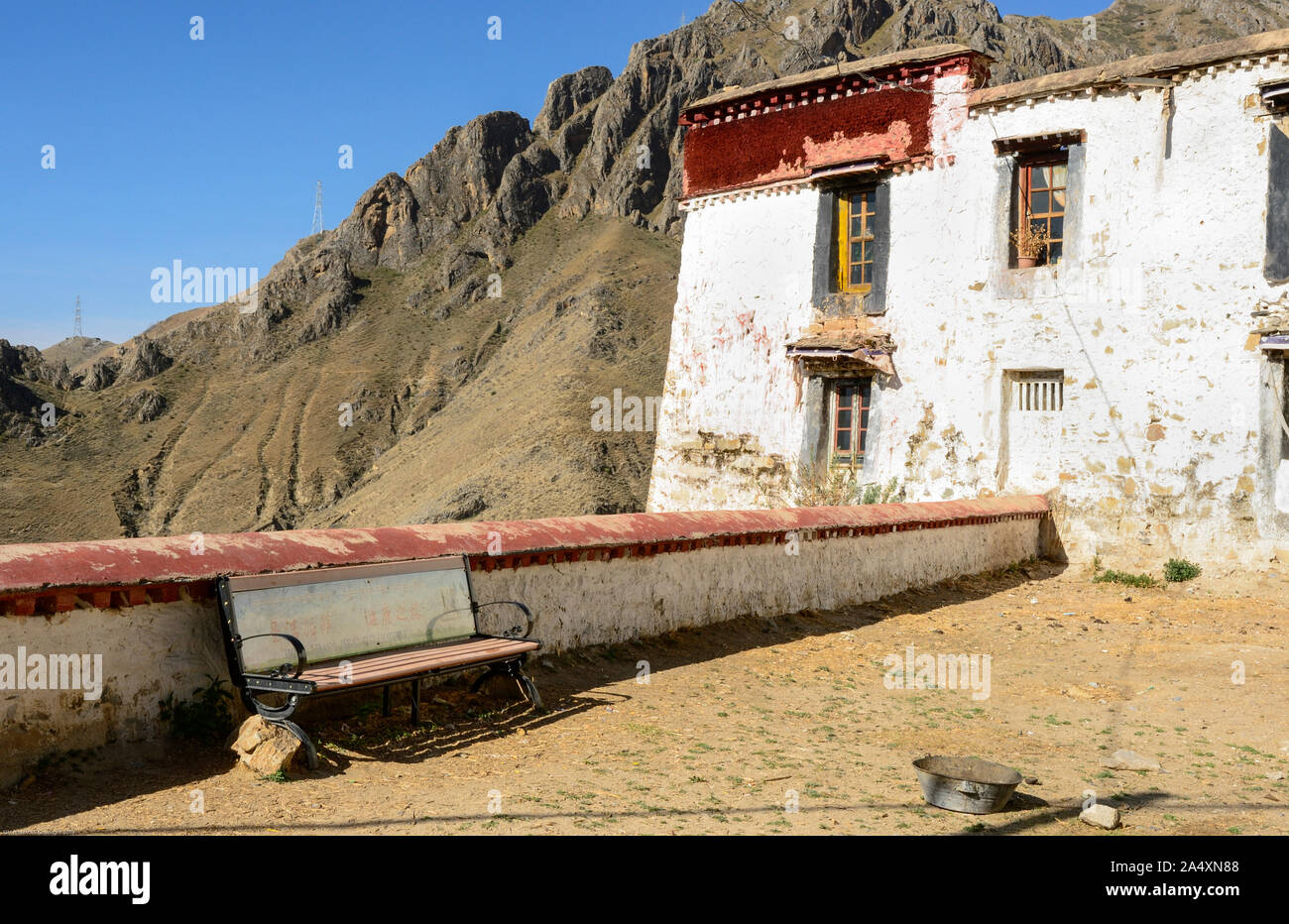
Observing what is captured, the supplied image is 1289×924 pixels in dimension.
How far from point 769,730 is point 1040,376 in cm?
965

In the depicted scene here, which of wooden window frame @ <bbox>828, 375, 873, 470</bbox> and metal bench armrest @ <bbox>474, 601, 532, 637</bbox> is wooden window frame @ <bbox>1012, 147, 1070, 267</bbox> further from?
metal bench armrest @ <bbox>474, 601, 532, 637</bbox>

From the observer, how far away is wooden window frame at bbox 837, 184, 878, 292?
16047 mm

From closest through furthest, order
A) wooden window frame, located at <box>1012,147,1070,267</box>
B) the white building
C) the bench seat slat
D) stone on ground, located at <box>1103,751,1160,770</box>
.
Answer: the bench seat slat
stone on ground, located at <box>1103,751,1160,770</box>
the white building
wooden window frame, located at <box>1012,147,1070,267</box>

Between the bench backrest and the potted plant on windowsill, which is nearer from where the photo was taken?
the bench backrest

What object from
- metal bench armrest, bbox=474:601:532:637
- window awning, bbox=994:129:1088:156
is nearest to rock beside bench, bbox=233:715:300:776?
metal bench armrest, bbox=474:601:532:637

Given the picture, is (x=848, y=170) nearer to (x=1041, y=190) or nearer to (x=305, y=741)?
(x=1041, y=190)

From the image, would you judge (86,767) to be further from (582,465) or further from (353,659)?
(582,465)

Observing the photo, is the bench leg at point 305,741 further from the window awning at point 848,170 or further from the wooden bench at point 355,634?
the window awning at point 848,170

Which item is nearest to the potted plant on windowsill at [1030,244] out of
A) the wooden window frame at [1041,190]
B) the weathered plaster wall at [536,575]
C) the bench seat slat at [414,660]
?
the wooden window frame at [1041,190]

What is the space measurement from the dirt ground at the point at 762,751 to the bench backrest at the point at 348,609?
441 millimetres

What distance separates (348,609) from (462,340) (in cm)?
6228

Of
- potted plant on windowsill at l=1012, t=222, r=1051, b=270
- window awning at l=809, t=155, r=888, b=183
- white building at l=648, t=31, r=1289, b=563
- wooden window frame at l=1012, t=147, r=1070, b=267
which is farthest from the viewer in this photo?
window awning at l=809, t=155, r=888, b=183

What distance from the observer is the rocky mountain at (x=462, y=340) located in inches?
1983

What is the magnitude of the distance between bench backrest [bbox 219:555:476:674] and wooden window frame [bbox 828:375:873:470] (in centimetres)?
1059
